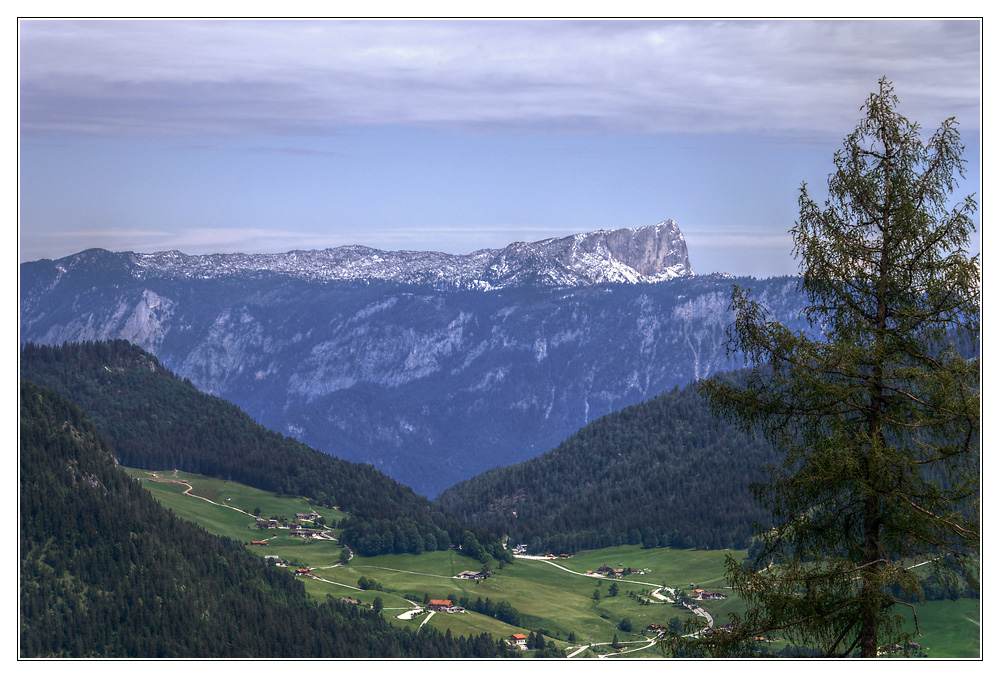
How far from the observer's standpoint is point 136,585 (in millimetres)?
101375

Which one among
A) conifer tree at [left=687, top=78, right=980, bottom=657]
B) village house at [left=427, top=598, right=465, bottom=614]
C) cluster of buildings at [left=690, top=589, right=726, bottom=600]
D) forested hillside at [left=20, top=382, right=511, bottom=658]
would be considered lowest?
cluster of buildings at [left=690, top=589, right=726, bottom=600]

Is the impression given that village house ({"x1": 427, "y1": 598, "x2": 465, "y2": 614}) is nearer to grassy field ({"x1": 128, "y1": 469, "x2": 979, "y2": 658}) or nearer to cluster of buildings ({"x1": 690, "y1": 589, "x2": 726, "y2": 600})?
grassy field ({"x1": 128, "y1": 469, "x2": 979, "y2": 658})

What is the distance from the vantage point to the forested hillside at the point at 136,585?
91.6 meters

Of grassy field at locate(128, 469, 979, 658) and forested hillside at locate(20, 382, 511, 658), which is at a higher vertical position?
forested hillside at locate(20, 382, 511, 658)

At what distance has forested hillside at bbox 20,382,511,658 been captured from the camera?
91.6m

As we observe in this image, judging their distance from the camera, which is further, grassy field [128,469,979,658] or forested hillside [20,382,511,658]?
grassy field [128,469,979,658]

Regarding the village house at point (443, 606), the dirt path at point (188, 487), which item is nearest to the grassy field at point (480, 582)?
the dirt path at point (188, 487)

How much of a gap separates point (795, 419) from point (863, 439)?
1.32 meters

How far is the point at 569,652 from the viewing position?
119 meters

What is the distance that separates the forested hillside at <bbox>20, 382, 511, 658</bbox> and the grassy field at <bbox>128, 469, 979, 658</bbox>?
36.6 feet

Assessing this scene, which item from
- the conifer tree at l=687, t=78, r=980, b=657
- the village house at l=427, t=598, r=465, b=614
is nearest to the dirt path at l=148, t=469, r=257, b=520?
the village house at l=427, t=598, r=465, b=614

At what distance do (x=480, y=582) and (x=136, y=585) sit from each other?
2748 inches

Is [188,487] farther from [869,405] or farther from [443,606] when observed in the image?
[869,405]

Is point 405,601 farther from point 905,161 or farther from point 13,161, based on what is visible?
point 905,161
